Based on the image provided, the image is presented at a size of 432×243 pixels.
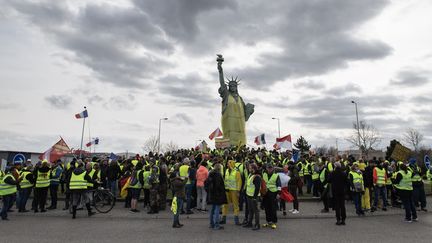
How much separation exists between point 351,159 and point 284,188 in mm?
6850

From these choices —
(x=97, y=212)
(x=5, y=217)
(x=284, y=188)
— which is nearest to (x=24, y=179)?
(x=5, y=217)

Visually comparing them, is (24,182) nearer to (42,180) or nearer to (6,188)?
(42,180)

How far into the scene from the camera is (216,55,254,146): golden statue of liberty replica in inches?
1726

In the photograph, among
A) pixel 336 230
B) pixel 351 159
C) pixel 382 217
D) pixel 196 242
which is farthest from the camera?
pixel 351 159

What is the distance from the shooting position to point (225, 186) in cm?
1248

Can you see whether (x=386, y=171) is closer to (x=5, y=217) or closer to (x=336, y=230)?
(x=336, y=230)

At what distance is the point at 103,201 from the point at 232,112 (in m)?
31.1

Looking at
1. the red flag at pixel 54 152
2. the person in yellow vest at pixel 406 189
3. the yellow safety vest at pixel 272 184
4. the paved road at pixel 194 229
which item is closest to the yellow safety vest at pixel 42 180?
the paved road at pixel 194 229

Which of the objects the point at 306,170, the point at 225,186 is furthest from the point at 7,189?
the point at 306,170

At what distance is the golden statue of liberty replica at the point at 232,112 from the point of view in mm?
43844

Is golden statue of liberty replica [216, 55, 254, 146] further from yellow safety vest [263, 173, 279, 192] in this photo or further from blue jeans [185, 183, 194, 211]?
yellow safety vest [263, 173, 279, 192]

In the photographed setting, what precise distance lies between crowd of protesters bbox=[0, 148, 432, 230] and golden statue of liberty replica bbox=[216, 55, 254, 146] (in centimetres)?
2732

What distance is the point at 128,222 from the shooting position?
1203 cm

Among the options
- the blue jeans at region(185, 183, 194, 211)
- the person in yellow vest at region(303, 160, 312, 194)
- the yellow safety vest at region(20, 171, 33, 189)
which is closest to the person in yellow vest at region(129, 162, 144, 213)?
the blue jeans at region(185, 183, 194, 211)
